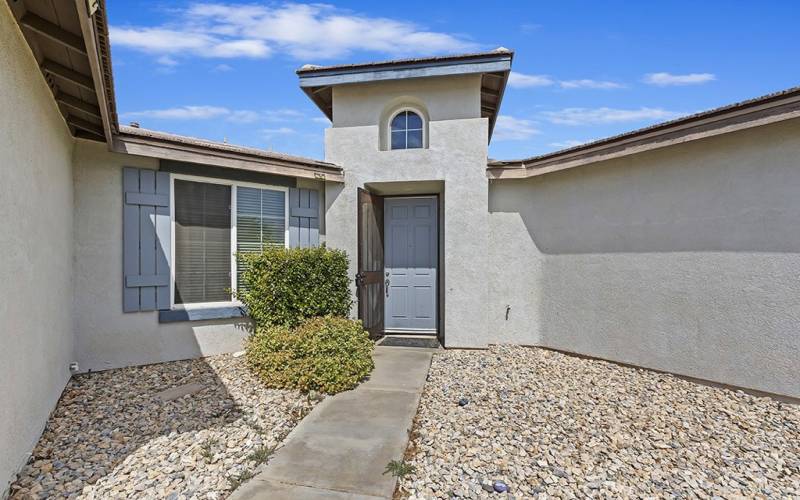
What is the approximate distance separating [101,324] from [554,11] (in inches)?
348

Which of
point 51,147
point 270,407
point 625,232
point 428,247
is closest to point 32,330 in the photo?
point 51,147

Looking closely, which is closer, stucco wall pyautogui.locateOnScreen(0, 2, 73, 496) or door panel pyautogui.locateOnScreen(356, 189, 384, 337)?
stucco wall pyautogui.locateOnScreen(0, 2, 73, 496)

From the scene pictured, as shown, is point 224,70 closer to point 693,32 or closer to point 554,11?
point 554,11

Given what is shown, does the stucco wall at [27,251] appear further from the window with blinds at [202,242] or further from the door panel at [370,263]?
the door panel at [370,263]

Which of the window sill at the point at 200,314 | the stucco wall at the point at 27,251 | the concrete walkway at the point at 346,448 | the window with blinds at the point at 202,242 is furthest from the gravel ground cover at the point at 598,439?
the window with blinds at the point at 202,242

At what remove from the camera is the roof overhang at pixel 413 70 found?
6570 millimetres

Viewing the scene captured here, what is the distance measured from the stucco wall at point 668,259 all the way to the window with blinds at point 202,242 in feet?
15.1

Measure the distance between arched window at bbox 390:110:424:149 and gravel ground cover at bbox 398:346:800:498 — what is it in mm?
4272

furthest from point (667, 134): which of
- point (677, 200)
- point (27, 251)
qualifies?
point (27, 251)

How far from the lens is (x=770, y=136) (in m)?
4.41

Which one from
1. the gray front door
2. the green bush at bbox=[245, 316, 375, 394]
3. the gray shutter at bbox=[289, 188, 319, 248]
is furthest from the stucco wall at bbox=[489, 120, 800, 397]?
the gray shutter at bbox=[289, 188, 319, 248]

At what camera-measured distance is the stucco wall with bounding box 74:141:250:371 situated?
5.32 meters

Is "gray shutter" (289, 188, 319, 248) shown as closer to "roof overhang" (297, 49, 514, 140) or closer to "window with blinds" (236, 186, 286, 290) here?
"window with blinds" (236, 186, 286, 290)

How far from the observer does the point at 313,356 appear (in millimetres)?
5059
